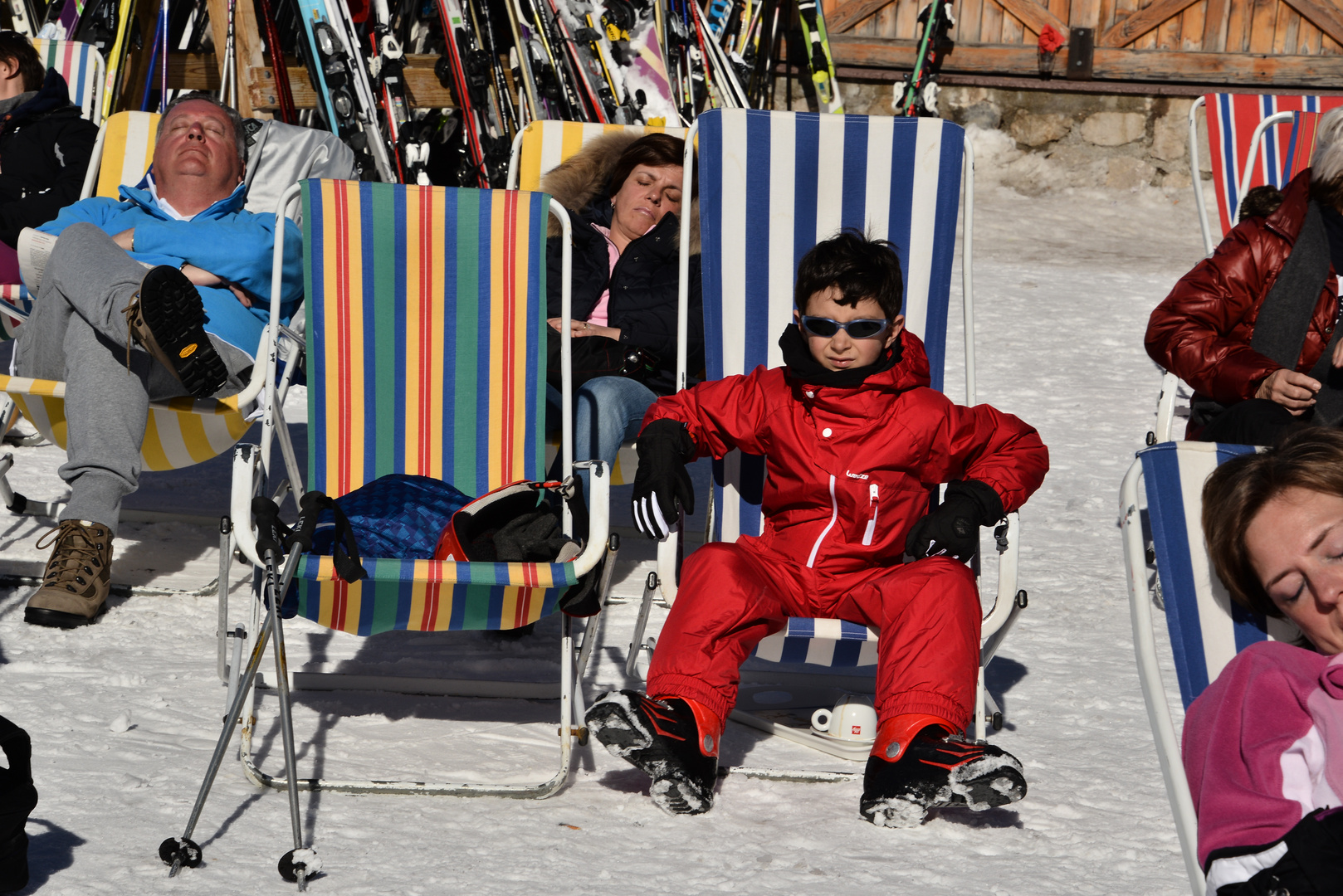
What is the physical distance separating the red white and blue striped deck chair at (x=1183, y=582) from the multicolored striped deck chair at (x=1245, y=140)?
9.11ft

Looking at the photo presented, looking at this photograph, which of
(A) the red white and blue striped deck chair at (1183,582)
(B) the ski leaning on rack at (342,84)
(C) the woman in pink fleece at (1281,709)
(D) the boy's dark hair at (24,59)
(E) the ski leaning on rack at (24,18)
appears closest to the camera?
(C) the woman in pink fleece at (1281,709)

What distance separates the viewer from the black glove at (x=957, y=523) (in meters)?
2.60

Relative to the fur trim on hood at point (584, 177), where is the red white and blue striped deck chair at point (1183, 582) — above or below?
below

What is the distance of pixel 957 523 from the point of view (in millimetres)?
2604

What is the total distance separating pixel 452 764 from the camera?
2715 millimetres

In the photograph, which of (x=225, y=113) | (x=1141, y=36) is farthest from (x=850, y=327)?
(x=1141, y=36)

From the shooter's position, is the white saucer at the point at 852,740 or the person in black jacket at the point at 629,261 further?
the person in black jacket at the point at 629,261

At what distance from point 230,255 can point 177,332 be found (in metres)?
0.63

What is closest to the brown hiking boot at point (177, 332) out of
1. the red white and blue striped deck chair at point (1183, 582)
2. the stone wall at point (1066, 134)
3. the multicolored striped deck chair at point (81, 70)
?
the red white and blue striped deck chair at point (1183, 582)

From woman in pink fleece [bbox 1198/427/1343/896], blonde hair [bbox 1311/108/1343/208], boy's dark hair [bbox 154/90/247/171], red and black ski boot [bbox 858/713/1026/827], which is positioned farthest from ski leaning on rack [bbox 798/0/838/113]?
woman in pink fleece [bbox 1198/427/1343/896]

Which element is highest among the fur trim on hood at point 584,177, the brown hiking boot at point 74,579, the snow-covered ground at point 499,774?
the fur trim on hood at point 584,177

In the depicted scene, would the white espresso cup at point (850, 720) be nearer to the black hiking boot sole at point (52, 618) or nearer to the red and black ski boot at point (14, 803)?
the red and black ski boot at point (14, 803)

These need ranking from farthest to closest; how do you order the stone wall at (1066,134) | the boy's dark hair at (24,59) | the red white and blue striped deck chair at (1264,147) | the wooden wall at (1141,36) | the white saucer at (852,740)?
the stone wall at (1066,134), the wooden wall at (1141,36), the red white and blue striped deck chair at (1264,147), the boy's dark hair at (24,59), the white saucer at (852,740)

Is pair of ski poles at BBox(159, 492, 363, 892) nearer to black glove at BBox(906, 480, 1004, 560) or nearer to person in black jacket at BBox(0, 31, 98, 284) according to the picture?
black glove at BBox(906, 480, 1004, 560)
